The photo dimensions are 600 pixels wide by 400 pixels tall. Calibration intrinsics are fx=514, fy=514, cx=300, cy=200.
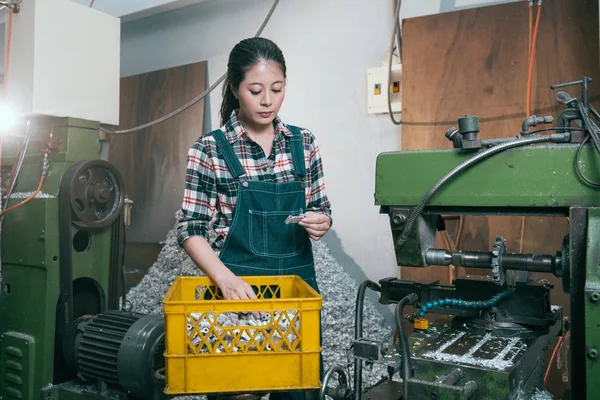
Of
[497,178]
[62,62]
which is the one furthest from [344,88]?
[497,178]

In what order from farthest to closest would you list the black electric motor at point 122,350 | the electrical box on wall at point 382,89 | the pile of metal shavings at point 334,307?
the electrical box on wall at point 382,89 → the pile of metal shavings at point 334,307 → the black electric motor at point 122,350

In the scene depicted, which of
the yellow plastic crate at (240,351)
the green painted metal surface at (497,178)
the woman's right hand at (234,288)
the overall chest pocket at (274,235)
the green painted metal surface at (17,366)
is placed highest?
the green painted metal surface at (497,178)

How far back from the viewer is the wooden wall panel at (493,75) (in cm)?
195

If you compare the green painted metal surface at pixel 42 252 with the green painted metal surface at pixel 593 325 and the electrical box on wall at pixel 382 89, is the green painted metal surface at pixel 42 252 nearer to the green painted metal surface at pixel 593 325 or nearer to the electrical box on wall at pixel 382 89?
the electrical box on wall at pixel 382 89

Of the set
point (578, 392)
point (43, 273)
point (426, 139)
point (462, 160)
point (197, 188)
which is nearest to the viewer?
point (578, 392)

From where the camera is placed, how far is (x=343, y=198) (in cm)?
259

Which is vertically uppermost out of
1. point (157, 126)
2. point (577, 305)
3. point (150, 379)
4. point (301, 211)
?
point (157, 126)

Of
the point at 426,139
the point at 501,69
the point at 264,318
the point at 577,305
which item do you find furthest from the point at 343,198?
the point at 577,305

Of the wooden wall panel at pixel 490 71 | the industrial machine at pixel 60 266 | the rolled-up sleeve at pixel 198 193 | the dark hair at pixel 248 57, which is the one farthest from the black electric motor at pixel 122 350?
the wooden wall panel at pixel 490 71

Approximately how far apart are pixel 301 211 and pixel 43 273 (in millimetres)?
1131

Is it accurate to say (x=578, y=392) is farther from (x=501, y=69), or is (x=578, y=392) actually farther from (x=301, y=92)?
(x=301, y=92)

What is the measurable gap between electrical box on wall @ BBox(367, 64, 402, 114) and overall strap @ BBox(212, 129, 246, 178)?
1.19 m

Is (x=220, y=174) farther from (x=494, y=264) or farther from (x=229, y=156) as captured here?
(x=494, y=264)

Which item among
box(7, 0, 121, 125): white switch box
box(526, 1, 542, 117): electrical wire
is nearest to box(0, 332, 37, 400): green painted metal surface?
box(7, 0, 121, 125): white switch box
